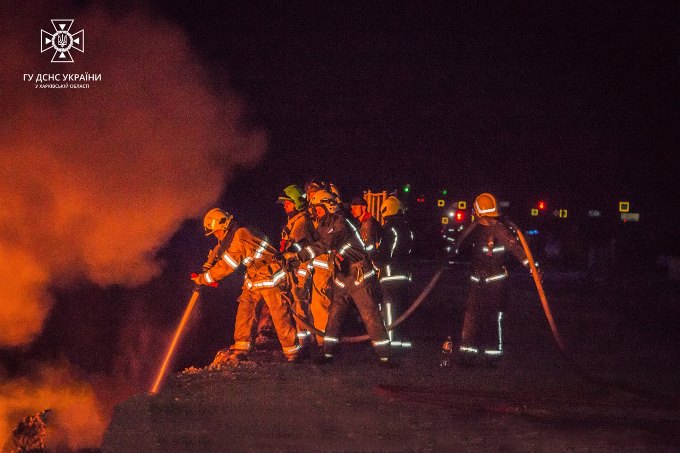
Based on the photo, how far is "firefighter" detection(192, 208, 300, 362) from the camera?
8.58 meters

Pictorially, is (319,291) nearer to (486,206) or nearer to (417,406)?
(486,206)

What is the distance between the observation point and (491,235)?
28.8ft

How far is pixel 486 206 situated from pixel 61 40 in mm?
7731

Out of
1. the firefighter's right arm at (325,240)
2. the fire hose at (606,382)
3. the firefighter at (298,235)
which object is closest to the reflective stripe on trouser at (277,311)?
the firefighter at (298,235)

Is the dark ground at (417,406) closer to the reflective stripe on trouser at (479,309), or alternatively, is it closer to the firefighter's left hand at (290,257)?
the reflective stripe on trouser at (479,309)

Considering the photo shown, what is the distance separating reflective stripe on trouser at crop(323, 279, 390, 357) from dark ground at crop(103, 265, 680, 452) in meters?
0.28

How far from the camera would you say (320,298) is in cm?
971

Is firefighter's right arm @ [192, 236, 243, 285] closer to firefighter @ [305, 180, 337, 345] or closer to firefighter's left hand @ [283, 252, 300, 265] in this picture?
firefighter's left hand @ [283, 252, 300, 265]

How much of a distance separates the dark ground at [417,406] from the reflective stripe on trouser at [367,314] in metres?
0.28

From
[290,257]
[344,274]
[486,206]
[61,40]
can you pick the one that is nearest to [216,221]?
[290,257]

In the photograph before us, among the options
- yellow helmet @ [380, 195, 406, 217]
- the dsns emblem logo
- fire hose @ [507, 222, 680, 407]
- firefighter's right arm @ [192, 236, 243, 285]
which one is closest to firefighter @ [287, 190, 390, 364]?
firefighter's right arm @ [192, 236, 243, 285]

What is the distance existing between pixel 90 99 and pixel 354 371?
22.1 feet

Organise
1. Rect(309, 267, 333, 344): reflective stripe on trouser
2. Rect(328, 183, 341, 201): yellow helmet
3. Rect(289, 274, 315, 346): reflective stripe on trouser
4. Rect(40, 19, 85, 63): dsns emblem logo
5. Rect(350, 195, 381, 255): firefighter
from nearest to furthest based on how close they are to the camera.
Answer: Rect(328, 183, 341, 201): yellow helmet → Rect(350, 195, 381, 255): firefighter → Rect(289, 274, 315, 346): reflective stripe on trouser → Rect(309, 267, 333, 344): reflective stripe on trouser → Rect(40, 19, 85, 63): dsns emblem logo

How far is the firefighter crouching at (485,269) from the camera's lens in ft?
28.6
